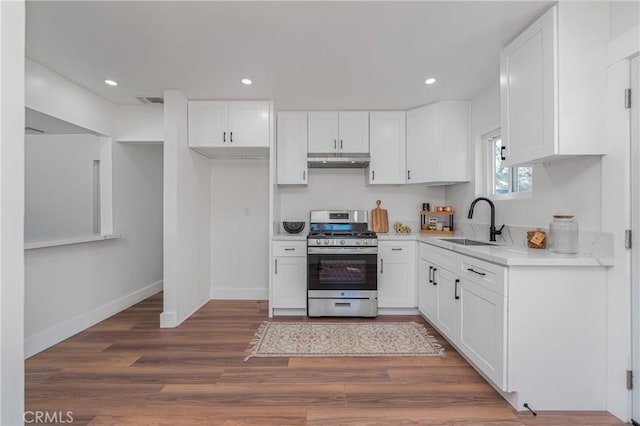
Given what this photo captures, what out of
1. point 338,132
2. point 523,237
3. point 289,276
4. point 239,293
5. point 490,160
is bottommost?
point 239,293

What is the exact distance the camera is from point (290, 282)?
11.1 feet

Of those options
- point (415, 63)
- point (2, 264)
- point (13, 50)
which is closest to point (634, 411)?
point (415, 63)

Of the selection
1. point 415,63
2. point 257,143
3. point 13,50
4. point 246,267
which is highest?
point 415,63

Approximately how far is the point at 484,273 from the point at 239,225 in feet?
9.86

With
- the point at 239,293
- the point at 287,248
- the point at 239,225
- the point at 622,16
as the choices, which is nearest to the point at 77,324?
the point at 239,293

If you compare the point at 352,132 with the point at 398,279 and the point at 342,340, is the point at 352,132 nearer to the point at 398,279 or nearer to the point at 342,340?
the point at 398,279

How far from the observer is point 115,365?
2.33 metres

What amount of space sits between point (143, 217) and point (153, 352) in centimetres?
207

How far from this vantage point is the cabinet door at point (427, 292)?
2939 millimetres

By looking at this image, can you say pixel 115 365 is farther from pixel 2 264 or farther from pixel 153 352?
pixel 2 264

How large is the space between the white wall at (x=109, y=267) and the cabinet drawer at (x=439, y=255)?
349 centimetres

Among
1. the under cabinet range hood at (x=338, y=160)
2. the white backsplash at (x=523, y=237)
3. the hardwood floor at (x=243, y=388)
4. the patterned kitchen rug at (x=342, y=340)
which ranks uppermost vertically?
the under cabinet range hood at (x=338, y=160)

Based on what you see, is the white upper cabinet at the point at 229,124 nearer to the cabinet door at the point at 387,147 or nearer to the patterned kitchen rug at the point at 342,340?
the cabinet door at the point at 387,147

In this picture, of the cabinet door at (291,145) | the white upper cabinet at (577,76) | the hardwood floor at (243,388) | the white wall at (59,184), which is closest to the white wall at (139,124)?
the white wall at (59,184)
